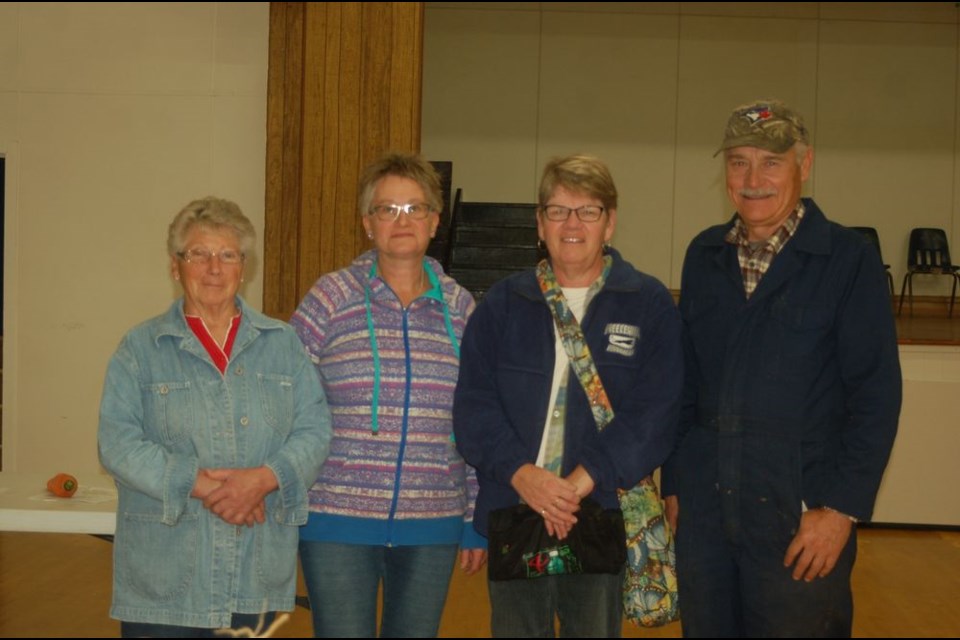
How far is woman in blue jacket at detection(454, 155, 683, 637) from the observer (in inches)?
87.2

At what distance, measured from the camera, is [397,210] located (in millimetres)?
2467

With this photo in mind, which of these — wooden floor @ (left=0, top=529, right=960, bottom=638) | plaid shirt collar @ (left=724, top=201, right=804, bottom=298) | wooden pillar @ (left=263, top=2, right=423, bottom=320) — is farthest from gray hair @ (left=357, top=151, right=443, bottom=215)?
wooden pillar @ (left=263, top=2, right=423, bottom=320)

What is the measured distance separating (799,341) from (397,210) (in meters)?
0.97

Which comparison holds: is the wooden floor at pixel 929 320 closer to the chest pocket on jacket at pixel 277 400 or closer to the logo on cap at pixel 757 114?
the logo on cap at pixel 757 114

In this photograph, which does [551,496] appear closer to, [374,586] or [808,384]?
[374,586]

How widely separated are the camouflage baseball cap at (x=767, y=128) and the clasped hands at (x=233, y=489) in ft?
4.19

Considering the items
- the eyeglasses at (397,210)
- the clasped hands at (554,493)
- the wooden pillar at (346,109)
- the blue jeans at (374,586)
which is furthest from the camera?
the wooden pillar at (346,109)

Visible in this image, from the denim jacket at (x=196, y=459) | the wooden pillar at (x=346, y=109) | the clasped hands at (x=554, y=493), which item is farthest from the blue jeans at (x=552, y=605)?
the wooden pillar at (x=346, y=109)

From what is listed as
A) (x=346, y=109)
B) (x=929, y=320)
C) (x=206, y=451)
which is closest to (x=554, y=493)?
(x=206, y=451)

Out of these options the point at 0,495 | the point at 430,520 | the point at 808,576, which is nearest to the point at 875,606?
the point at 808,576

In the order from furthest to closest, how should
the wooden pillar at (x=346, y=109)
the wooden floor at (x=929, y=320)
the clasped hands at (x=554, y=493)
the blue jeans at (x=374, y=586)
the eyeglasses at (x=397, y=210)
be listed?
1. the wooden floor at (x=929, y=320)
2. the wooden pillar at (x=346, y=109)
3. the eyeglasses at (x=397, y=210)
4. the blue jeans at (x=374, y=586)
5. the clasped hands at (x=554, y=493)

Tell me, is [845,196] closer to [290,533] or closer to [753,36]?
[753,36]

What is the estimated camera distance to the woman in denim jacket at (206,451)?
2252 mm

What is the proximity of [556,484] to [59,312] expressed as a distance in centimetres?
532
